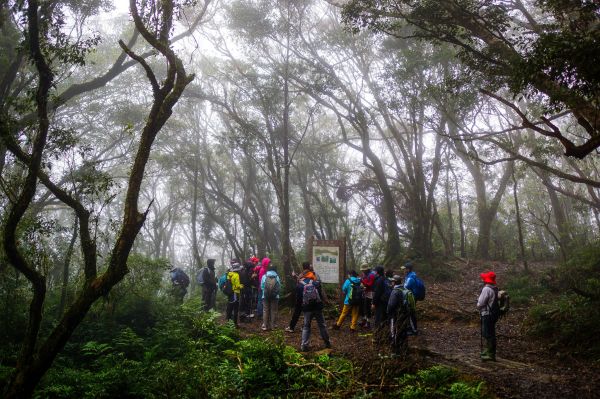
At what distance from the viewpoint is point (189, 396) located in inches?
253

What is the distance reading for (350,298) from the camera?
10781 mm

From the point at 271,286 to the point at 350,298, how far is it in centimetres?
204

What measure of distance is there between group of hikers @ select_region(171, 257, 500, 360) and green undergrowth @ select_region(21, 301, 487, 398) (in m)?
1.19

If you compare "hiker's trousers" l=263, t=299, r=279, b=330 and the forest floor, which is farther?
"hiker's trousers" l=263, t=299, r=279, b=330

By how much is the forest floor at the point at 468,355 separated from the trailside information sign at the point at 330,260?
134cm

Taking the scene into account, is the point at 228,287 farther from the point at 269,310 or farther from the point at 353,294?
the point at 353,294

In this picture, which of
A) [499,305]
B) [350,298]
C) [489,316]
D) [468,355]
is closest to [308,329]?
[350,298]

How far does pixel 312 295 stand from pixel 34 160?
18.6 feet

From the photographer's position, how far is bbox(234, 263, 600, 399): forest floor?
6.80 meters

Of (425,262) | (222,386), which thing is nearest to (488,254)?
(425,262)

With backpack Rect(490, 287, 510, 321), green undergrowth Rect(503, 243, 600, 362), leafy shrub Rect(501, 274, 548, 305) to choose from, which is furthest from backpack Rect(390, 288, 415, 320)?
leafy shrub Rect(501, 274, 548, 305)

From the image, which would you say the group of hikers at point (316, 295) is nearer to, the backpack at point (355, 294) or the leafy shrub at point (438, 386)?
the backpack at point (355, 294)

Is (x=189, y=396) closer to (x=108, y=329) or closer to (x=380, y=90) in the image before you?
(x=108, y=329)

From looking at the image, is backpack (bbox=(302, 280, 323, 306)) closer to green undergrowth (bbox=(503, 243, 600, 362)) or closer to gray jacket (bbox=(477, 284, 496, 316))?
gray jacket (bbox=(477, 284, 496, 316))
